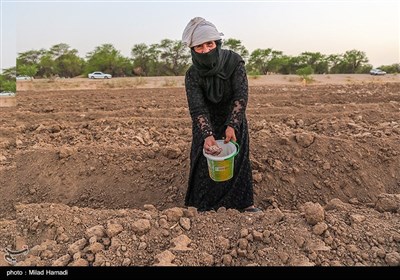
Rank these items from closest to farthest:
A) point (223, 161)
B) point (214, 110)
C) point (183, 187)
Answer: point (223, 161)
point (214, 110)
point (183, 187)

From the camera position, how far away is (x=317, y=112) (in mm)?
6883

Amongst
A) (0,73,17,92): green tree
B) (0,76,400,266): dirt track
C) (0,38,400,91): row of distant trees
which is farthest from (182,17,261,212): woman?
(0,38,400,91): row of distant trees

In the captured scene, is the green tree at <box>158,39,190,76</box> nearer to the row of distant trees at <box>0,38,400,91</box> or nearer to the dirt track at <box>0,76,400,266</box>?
the row of distant trees at <box>0,38,400,91</box>

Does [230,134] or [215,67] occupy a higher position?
[215,67]

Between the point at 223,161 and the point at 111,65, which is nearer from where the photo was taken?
the point at 223,161

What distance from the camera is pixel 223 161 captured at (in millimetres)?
2615

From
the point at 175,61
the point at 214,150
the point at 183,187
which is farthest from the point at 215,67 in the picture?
the point at 175,61

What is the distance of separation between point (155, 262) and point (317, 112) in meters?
5.43

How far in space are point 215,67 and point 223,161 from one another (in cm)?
67

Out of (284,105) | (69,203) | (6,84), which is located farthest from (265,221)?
(6,84)

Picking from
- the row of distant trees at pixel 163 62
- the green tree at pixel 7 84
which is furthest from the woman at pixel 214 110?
the row of distant trees at pixel 163 62

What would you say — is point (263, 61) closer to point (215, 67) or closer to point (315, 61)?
point (315, 61)

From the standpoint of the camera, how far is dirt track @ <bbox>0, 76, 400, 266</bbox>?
2.23 meters

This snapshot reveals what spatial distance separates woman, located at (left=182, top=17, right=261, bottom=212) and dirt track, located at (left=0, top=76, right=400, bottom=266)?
13.4 inches
